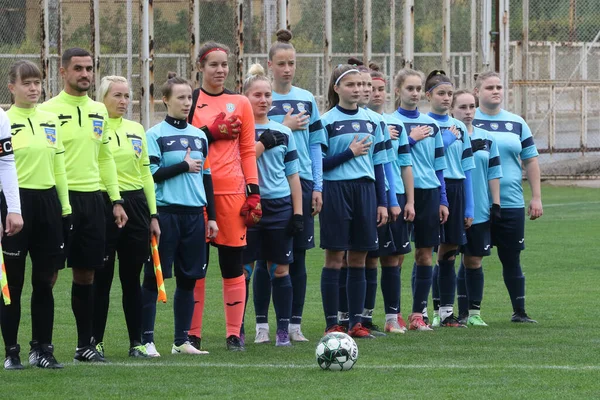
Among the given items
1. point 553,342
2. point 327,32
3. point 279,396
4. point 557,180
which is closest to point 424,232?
point 553,342

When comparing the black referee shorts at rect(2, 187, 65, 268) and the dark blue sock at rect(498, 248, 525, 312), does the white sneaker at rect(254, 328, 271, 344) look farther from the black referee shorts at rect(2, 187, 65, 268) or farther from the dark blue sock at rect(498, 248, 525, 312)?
the dark blue sock at rect(498, 248, 525, 312)

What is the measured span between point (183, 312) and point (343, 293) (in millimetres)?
1875

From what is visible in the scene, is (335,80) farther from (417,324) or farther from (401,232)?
(417,324)

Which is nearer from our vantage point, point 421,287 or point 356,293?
point 356,293

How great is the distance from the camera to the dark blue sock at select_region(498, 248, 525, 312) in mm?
9914

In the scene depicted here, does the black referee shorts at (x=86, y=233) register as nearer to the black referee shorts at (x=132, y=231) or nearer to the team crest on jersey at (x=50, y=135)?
the black referee shorts at (x=132, y=231)

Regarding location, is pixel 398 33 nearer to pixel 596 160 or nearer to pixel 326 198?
pixel 596 160

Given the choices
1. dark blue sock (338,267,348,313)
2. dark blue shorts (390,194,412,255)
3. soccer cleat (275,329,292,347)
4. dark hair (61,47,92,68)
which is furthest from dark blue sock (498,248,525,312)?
dark hair (61,47,92,68)

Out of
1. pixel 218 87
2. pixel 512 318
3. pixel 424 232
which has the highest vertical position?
pixel 218 87

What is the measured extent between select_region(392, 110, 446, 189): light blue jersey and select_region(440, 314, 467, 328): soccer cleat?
107 cm

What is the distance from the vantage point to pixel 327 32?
23.3 meters

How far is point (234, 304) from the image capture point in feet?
27.0

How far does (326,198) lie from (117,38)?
471 inches

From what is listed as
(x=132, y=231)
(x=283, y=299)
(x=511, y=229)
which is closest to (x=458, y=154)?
(x=511, y=229)
